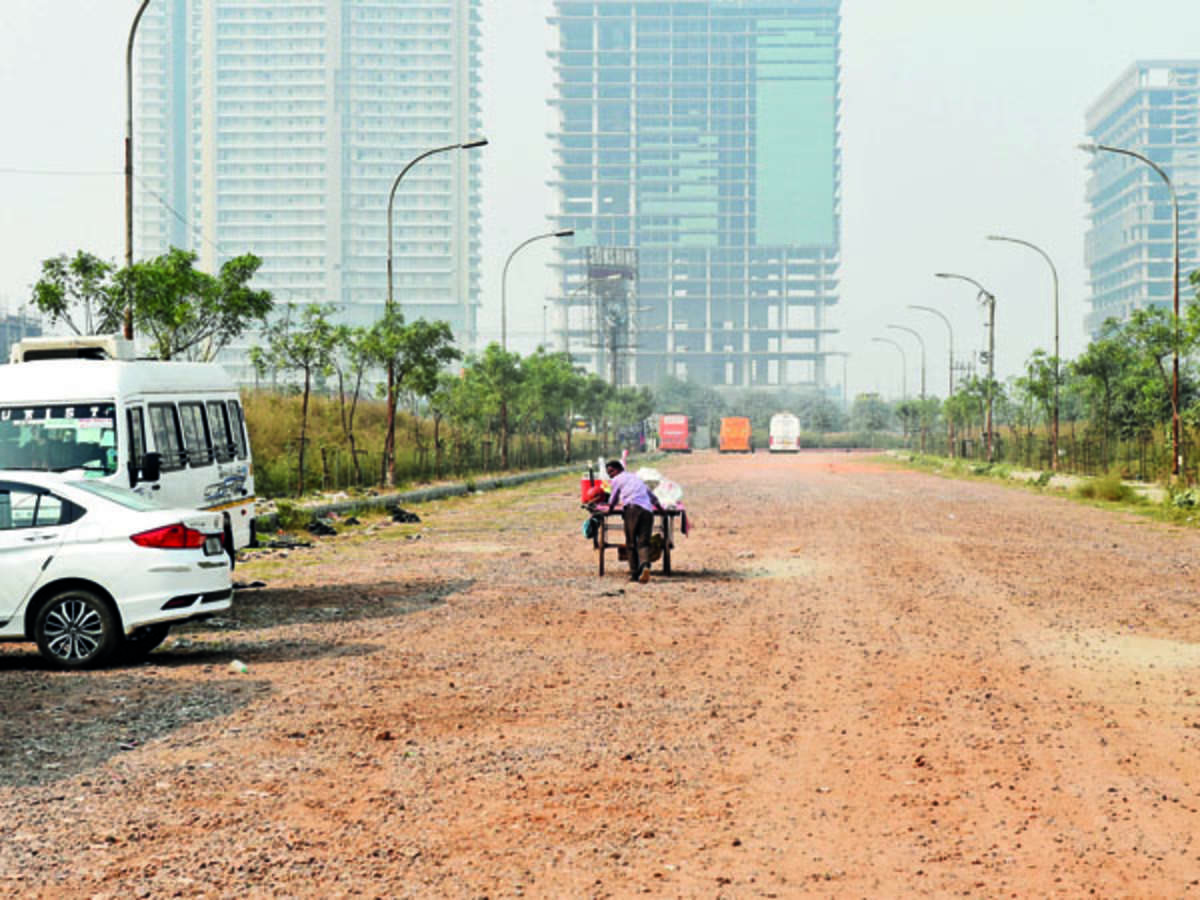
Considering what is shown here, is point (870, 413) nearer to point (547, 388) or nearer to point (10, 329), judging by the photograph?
point (10, 329)

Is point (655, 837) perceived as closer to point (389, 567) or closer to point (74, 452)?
point (74, 452)

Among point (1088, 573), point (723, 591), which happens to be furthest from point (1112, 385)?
point (723, 591)

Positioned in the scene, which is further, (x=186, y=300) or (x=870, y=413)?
(x=870, y=413)

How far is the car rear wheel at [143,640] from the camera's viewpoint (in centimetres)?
1297

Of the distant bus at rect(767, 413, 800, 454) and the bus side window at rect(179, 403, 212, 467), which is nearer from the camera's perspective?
the bus side window at rect(179, 403, 212, 467)

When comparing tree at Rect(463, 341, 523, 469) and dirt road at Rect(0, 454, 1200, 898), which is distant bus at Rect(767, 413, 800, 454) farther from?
dirt road at Rect(0, 454, 1200, 898)

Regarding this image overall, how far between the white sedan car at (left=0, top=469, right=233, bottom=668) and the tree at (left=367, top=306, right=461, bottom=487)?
1198 inches

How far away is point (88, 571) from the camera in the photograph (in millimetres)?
12500

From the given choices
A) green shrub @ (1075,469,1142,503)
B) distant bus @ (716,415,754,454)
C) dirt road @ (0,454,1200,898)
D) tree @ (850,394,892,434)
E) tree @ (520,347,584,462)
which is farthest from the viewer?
tree @ (850,394,892,434)

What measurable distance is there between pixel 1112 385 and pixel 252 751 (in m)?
54.8

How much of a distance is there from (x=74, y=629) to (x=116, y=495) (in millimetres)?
1248

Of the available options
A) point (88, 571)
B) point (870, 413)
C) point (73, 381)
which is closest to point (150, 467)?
point (73, 381)

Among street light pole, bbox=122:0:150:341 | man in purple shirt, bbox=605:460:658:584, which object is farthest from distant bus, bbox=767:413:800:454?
man in purple shirt, bbox=605:460:658:584

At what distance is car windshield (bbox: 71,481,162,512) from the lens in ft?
42.7
